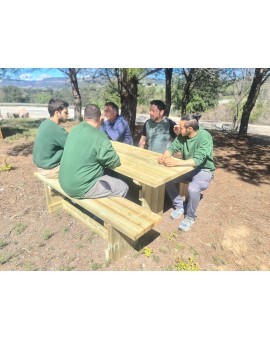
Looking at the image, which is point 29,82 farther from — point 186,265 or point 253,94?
point 186,265

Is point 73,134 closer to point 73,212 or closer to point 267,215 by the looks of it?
point 73,212

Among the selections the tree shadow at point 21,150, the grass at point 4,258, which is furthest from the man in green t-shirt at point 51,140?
the tree shadow at point 21,150

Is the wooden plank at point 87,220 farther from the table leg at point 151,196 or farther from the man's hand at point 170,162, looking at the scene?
the man's hand at point 170,162

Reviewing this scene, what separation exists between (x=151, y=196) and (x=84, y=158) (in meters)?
1.26

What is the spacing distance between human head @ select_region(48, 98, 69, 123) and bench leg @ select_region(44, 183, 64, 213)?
43.8 inches

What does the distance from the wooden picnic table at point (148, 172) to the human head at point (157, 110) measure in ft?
2.19

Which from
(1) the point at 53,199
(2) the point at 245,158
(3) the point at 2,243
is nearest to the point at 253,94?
(2) the point at 245,158

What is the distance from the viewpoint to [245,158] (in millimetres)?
7383

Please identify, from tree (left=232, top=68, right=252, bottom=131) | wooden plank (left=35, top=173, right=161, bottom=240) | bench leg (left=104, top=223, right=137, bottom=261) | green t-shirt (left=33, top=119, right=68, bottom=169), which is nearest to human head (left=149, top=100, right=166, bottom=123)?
green t-shirt (left=33, top=119, right=68, bottom=169)

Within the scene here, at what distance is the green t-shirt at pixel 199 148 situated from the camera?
11.3 feet

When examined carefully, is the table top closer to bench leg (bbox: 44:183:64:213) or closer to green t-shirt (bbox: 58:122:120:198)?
green t-shirt (bbox: 58:122:120:198)

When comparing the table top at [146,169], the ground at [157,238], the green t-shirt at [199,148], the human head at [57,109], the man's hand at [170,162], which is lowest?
the ground at [157,238]

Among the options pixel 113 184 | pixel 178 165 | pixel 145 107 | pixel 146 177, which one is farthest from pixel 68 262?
pixel 145 107

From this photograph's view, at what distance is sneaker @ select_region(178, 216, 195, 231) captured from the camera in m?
3.67
